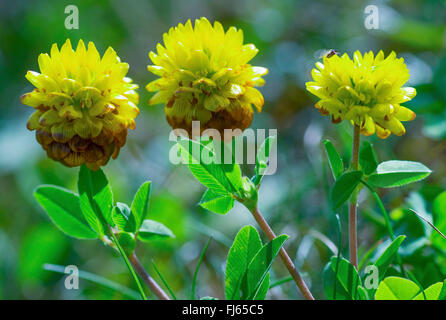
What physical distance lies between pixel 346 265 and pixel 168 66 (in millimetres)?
401

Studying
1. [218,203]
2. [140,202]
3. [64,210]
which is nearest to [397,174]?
[218,203]

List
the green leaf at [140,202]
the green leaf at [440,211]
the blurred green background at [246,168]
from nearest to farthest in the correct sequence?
the green leaf at [140,202] → the green leaf at [440,211] → the blurred green background at [246,168]

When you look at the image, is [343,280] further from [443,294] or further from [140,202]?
[140,202]

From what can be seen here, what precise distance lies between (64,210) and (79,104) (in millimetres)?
233

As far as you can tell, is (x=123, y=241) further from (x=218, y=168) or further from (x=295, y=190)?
(x=295, y=190)

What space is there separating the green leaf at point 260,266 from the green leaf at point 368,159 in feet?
0.59

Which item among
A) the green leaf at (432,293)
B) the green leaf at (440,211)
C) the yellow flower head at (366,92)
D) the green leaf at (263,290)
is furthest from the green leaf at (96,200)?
the green leaf at (440,211)

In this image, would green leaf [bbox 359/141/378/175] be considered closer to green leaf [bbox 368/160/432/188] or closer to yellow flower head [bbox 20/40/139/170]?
green leaf [bbox 368/160/432/188]

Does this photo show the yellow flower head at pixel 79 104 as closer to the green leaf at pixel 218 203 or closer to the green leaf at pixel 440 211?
the green leaf at pixel 218 203

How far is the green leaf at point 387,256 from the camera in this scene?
70 centimetres

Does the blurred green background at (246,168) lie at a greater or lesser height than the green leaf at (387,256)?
greater

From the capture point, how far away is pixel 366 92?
70 cm

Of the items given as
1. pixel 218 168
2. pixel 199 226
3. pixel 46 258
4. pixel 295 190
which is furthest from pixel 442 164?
pixel 46 258

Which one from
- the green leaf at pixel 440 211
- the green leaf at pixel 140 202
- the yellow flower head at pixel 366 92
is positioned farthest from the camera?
the green leaf at pixel 440 211
